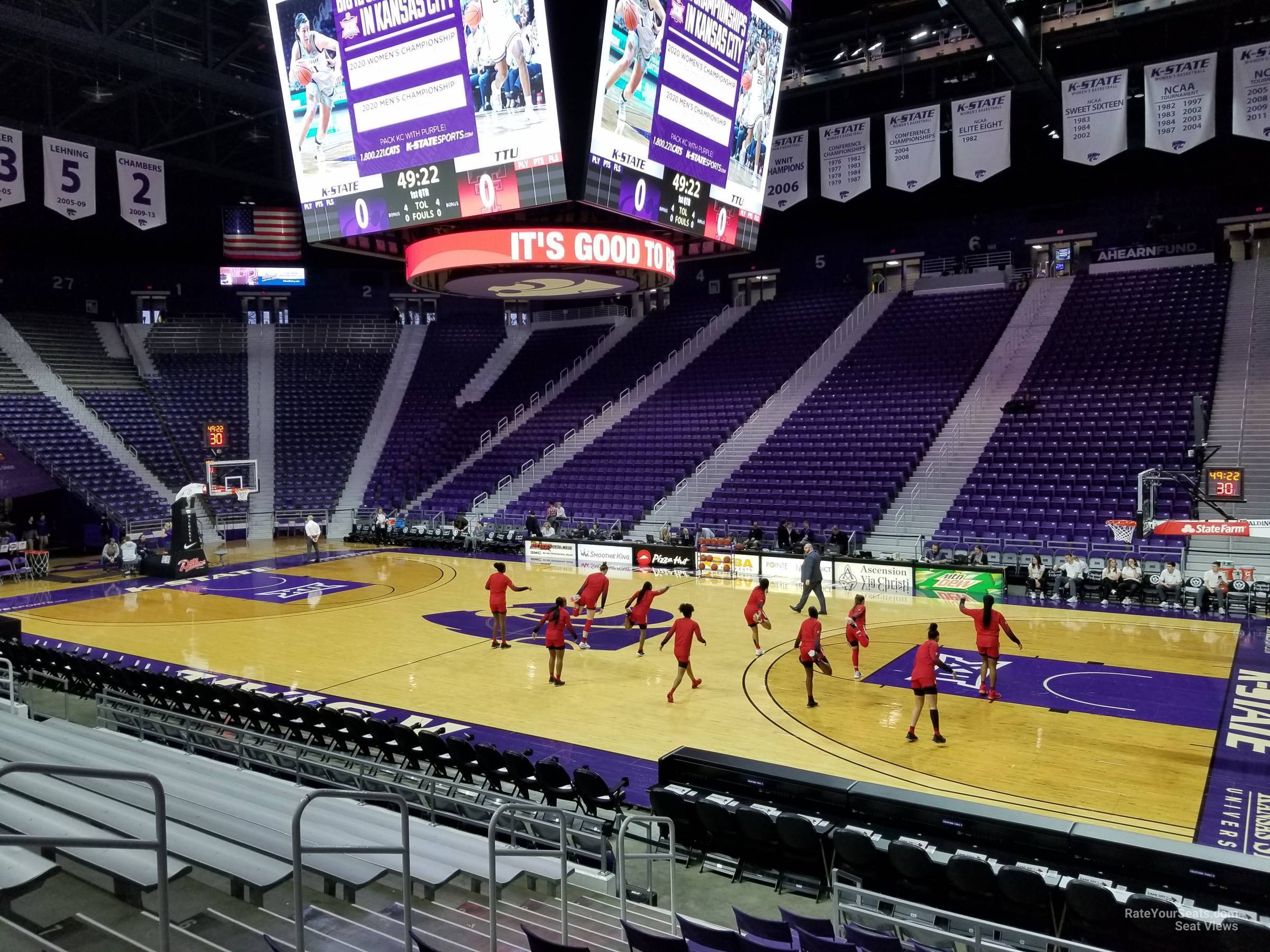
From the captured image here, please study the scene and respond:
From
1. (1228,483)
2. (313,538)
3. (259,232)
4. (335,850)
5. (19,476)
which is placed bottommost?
(313,538)

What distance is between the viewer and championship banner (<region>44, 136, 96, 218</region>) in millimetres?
24312

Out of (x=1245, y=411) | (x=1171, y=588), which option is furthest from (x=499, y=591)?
(x=1245, y=411)

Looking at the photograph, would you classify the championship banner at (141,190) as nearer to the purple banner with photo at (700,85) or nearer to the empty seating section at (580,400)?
the empty seating section at (580,400)

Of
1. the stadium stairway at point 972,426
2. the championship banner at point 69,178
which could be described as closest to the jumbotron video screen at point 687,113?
the stadium stairway at point 972,426

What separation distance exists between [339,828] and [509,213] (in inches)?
493

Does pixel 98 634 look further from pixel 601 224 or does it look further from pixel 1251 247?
pixel 1251 247

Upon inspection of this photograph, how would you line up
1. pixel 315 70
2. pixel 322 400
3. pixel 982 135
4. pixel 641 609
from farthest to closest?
1. pixel 322 400
2. pixel 982 135
3. pixel 315 70
4. pixel 641 609

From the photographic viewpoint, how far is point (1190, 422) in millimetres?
23562

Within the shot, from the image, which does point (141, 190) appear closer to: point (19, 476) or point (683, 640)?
point (19, 476)

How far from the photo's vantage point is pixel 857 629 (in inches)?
529

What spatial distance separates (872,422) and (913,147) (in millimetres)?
8538

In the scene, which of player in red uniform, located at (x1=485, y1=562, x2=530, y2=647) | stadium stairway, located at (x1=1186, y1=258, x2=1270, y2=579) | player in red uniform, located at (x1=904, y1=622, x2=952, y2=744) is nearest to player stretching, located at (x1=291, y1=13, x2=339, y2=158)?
player in red uniform, located at (x1=485, y1=562, x2=530, y2=647)

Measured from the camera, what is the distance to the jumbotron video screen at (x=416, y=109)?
1533cm

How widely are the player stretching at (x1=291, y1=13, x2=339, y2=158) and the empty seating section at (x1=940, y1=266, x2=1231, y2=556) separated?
1759 cm
